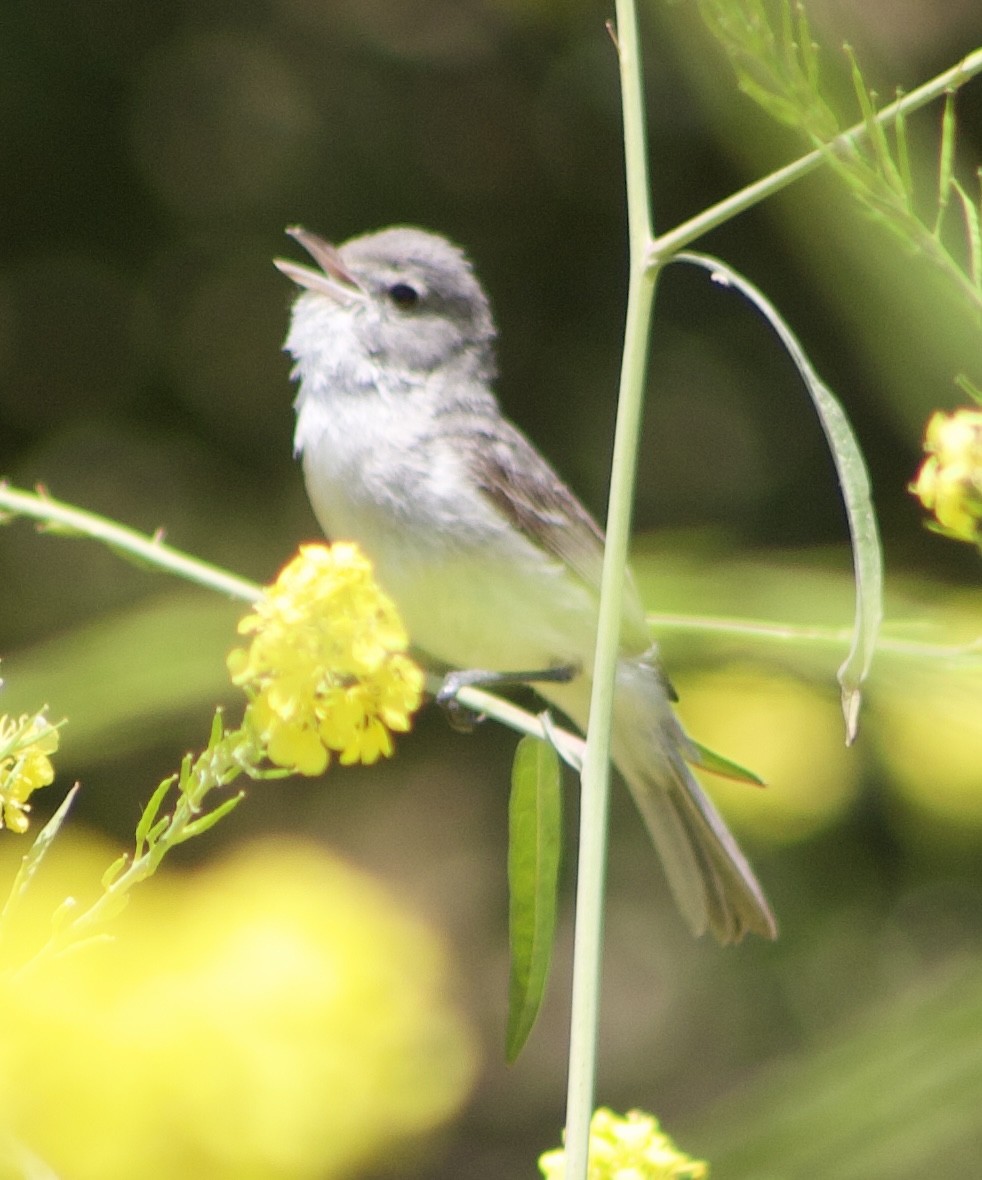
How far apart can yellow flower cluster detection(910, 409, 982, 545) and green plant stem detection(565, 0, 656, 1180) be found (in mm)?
224

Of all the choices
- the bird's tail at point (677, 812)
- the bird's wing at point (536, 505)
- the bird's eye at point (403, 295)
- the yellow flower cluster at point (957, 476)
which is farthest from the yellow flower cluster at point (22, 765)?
the bird's eye at point (403, 295)

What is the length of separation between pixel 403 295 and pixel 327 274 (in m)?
0.14

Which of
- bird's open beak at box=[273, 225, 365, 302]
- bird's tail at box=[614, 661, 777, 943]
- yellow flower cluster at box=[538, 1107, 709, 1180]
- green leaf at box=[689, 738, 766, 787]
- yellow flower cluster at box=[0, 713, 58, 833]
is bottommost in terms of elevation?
yellow flower cluster at box=[538, 1107, 709, 1180]

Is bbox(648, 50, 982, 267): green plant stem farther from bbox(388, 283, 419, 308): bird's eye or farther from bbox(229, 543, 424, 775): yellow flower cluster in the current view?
bbox(388, 283, 419, 308): bird's eye

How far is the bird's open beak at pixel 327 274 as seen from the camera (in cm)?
248

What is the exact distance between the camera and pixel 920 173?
8.07 ft

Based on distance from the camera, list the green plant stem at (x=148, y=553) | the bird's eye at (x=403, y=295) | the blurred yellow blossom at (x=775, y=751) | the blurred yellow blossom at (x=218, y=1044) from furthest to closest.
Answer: the blurred yellow blossom at (x=775, y=751)
the bird's eye at (x=403, y=295)
the green plant stem at (x=148, y=553)
the blurred yellow blossom at (x=218, y=1044)

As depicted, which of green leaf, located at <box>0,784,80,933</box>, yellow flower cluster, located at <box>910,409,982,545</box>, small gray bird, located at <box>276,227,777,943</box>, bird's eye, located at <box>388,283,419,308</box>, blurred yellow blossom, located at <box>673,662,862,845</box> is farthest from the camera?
blurred yellow blossom, located at <box>673,662,862,845</box>

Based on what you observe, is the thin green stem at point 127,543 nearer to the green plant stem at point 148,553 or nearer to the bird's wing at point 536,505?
the green plant stem at point 148,553

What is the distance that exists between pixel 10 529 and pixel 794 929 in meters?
1.99

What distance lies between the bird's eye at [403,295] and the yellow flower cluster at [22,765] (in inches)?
72.6

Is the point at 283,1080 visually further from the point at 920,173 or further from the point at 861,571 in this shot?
the point at 920,173

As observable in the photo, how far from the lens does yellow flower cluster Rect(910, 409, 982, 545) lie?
104cm

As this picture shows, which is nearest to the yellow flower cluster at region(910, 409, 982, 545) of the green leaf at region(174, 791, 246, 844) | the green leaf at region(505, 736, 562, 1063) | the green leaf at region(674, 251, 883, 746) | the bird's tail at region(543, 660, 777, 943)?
the green leaf at region(674, 251, 883, 746)
